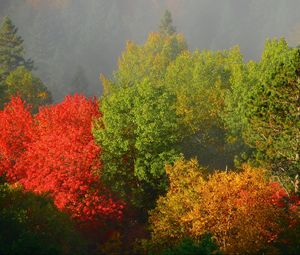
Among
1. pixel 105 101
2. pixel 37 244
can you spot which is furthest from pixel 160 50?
pixel 37 244

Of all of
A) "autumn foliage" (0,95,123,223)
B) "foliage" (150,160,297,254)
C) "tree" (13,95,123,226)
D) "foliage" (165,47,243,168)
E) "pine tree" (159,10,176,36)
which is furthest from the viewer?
"pine tree" (159,10,176,36)

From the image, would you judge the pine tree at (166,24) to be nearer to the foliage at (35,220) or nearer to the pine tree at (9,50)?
the pine tree at (9,50)

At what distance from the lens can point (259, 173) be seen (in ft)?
107

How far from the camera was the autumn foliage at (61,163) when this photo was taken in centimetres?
3903

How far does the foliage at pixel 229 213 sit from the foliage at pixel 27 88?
5504cm

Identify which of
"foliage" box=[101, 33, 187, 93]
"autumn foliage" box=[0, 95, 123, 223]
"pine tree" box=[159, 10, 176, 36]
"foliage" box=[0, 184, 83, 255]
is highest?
"pine tree" box=[159, 10, 176, 36]

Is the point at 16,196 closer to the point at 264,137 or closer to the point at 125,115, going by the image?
the point at 125,115

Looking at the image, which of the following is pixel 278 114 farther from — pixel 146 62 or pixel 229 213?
pixel 146 62

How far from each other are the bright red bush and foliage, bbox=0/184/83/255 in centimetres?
1384

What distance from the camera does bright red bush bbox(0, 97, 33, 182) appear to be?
48219 mm

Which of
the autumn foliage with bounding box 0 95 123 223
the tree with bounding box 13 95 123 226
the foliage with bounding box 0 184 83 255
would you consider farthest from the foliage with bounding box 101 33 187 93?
the foliage with bounding box 0 184 83 255

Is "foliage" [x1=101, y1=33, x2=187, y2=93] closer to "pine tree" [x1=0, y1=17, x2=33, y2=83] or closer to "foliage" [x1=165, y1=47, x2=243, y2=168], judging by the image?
"foliage" [x1=165, y1=47, x2=243, y2=168]

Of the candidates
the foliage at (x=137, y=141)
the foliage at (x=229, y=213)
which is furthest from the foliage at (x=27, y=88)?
the foliage at (x=229, y=213)

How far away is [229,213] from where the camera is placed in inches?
1272
